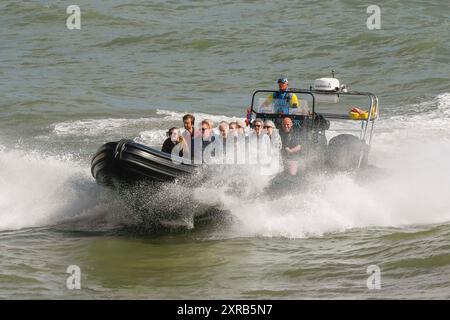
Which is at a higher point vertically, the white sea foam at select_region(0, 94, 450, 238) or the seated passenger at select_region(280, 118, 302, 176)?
the seated passenger at select_region(280, 118, 302, 176)

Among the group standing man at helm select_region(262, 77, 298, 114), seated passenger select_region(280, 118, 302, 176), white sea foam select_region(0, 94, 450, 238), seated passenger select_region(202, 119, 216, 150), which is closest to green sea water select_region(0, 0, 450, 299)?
white sea foam select_region(0, 94, 450, 238)

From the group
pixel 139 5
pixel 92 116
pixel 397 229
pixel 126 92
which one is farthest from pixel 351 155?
pixel 139 5

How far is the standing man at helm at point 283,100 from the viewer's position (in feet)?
38.6

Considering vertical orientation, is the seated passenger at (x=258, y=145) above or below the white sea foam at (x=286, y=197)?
above

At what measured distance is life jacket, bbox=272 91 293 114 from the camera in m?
11.8

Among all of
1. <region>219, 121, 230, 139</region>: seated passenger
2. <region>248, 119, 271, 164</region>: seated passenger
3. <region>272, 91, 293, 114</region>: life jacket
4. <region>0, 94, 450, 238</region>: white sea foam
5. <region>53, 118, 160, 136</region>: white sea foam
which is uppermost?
<region>53, 118, 160, 136</region>: white sea foam

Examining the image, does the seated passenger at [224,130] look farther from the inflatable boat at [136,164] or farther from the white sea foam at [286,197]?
the inflatable boat at [136,164]

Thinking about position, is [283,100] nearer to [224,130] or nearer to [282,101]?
[282,101]

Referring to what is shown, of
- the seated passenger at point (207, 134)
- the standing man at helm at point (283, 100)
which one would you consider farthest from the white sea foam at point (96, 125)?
the seated passenger at point (207, 134)

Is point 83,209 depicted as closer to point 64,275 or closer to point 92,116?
point 64,275

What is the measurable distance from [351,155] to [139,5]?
1873cm

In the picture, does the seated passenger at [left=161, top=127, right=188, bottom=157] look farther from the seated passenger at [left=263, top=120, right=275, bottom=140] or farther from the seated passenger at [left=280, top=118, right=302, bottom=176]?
the seated passenger at [left=280, top=118, right=302, bottom=176]

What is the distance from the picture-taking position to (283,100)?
11.8m
